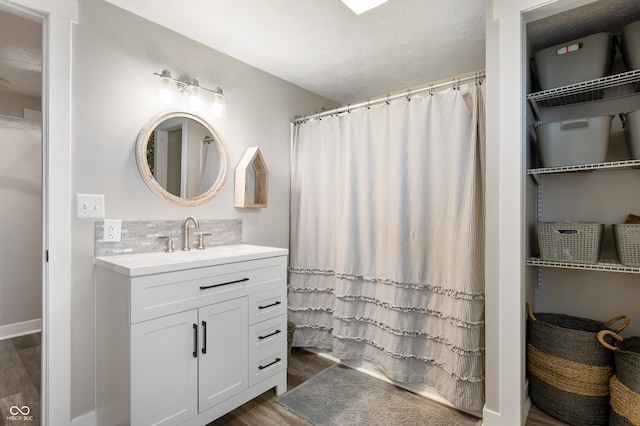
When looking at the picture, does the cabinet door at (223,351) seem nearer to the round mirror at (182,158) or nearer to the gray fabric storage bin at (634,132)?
the round mirror at (182,158)

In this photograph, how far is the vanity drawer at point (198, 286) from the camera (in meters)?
1.47

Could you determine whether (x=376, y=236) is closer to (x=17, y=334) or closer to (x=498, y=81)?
(x=498, y=81)

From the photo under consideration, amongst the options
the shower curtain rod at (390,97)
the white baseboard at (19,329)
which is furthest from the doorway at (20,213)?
the shower curtain rod at (390,97)

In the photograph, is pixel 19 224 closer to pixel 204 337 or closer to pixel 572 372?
pixel 204 337

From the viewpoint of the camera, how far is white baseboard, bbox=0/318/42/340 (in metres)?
3.05

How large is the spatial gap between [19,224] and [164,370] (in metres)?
2.78

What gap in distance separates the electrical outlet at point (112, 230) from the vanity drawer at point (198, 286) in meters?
0.52

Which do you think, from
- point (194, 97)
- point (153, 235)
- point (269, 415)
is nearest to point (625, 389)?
point (269, 415)

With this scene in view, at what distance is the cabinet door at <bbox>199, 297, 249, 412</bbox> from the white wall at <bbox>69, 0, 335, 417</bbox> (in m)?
0.65

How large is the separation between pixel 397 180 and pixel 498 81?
83cm

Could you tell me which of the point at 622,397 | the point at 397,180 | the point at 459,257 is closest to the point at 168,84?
the point at 397,180

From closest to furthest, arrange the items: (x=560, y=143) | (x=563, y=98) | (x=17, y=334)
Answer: (x=560, y=143), (x=563, y=98), (x=17, y=334)

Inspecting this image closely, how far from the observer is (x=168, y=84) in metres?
1.99

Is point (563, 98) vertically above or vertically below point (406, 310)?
above
